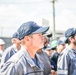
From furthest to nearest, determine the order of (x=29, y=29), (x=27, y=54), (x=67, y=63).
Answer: (x=67, y=63)
(x=29, y=29)
(x=27, y=54)

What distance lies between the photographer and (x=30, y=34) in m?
3.91

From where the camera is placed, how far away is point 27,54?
3768 millimetres

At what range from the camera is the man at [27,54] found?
3547 mm

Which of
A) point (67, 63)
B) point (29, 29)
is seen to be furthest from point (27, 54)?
point (67, 63)

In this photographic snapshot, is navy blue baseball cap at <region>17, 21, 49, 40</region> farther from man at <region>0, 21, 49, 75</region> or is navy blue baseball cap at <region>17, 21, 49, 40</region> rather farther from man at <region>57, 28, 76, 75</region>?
man at <region>57, 28, 76, 75</region>

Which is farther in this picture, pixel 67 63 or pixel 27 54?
pixel 67 63

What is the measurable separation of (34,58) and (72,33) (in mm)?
2370

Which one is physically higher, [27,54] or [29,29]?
[29,29]

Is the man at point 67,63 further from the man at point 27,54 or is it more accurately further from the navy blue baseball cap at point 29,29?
the navy blue baseball cap at point 29,29

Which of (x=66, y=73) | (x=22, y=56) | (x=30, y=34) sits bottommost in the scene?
(x=66, y=73)

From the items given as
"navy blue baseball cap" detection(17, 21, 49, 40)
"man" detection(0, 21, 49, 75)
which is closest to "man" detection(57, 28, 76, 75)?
"man" detection(0, 21, 49, 75)

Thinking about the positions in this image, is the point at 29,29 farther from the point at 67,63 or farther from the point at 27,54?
the point at 67,63

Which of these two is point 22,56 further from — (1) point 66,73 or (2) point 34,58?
(1) point 66,73

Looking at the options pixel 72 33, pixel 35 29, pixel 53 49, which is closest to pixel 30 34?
pixel 35 29
